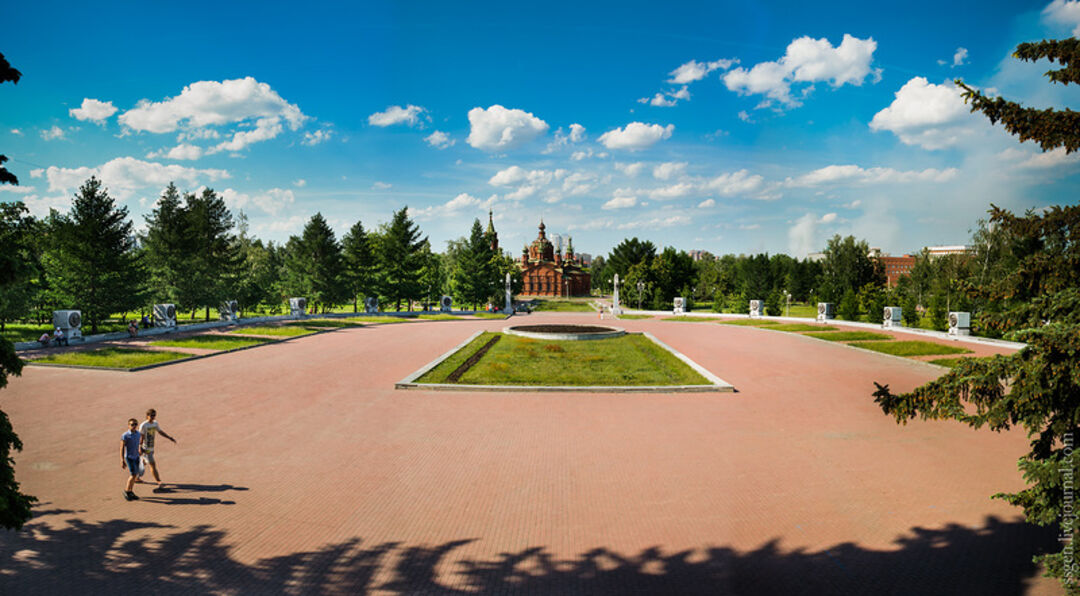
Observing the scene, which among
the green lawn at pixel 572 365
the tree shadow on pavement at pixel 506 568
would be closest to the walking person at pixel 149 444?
the tree shadow on pavement at pixel 506 568

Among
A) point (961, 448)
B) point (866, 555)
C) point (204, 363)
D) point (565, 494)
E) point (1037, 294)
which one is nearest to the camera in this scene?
point (1037, 294)

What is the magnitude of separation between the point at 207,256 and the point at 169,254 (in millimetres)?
3174

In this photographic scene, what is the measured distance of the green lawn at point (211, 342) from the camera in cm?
2447

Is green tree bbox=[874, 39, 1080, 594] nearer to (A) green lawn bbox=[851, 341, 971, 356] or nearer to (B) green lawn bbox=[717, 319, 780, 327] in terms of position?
(A) green lawn bbox=[851, 341, 971, 356]

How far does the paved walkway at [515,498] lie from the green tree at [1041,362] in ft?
5.46

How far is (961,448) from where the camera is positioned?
10.6m

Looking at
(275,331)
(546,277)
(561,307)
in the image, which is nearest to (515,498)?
(275,331)

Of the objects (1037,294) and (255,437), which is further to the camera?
(255,437)

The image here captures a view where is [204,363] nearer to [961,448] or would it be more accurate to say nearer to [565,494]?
[565,494]

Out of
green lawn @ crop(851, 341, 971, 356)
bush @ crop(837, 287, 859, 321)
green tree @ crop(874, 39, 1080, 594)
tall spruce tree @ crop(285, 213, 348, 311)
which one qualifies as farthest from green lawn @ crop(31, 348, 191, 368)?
bush @ crop(837, 287, 859, 321)

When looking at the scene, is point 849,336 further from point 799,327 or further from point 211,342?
point 211,342

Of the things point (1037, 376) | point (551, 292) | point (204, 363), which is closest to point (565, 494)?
point (1037, 376)

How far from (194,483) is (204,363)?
45.4ft

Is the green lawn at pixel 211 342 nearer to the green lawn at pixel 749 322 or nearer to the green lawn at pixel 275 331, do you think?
the green lawn at pixel 275 331
